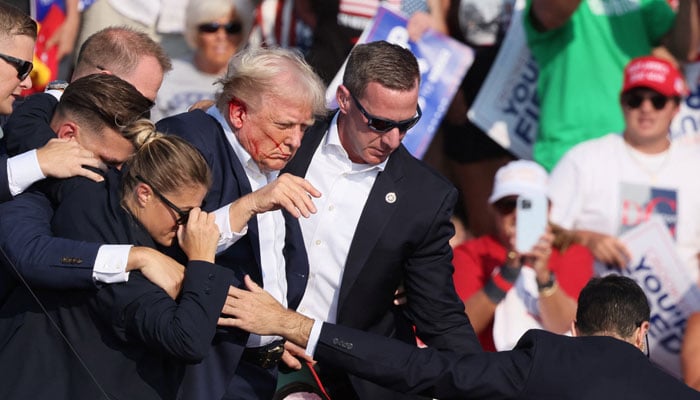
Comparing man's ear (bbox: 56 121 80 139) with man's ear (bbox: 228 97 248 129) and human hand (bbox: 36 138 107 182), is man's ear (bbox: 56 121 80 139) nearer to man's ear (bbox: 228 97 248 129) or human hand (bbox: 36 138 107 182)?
human hand (bbox: 36 138 107 182)

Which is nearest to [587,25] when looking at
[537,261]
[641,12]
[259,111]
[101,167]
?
[641,12]

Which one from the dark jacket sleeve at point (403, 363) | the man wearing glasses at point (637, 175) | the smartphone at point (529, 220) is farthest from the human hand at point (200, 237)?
the man wearing glasses at point (637, 175)

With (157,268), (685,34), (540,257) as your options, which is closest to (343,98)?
(157,268)

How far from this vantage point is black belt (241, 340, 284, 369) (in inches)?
199

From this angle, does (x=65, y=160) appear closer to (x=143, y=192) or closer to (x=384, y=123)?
(x=143, y=192)

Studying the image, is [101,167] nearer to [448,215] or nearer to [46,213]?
[46,213]

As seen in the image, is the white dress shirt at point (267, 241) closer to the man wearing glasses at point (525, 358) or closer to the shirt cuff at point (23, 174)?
the man wearing glasses at point (525, 358)

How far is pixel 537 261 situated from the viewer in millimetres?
6879

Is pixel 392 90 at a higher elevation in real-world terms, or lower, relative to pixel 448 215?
higher

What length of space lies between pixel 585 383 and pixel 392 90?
1.48m

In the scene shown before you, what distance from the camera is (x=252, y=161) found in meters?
5.07

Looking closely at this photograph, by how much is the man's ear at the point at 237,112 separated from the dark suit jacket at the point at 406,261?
1.73 feet

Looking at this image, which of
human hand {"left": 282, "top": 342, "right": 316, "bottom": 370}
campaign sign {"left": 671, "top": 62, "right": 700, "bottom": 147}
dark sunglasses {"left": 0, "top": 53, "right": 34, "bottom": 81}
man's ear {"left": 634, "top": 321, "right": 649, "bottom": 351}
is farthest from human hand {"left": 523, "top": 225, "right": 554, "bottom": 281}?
dark sunglasses {"left": 0, "top": 53, "right": 34, "bottom": 81}

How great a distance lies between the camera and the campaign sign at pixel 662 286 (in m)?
7.11
